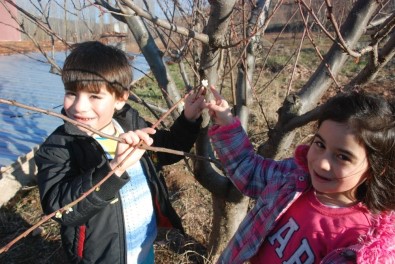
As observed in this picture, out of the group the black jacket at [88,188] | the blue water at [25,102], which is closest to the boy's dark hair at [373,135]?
the black jacket at [88,188]

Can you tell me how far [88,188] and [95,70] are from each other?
16.6 inches

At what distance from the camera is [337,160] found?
973mm

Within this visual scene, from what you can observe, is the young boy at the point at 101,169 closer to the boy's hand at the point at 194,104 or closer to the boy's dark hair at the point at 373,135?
the boy's hand at the point at 194,104

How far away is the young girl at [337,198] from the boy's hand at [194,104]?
15.7 inches

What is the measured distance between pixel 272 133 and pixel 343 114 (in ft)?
1.96

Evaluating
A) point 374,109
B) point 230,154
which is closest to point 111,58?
point 230,154

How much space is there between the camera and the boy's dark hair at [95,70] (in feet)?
3.93

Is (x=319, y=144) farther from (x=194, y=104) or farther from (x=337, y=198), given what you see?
(x=194, y=104)

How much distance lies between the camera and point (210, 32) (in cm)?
123

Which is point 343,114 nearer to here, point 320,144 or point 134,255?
point 320,144

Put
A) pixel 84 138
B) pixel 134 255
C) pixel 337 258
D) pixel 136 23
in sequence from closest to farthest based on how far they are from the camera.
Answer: pixel 337 258 → pixel 84 138 → pixel 134 255 → pixel 136 23

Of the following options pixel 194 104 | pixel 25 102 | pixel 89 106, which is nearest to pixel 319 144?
pixel 194 104

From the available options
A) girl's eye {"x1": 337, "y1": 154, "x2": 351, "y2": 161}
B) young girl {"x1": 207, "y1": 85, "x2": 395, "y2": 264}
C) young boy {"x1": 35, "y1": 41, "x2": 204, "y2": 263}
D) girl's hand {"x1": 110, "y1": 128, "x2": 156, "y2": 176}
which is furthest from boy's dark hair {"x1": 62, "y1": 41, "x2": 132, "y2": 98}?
girl's eye {"x1": 337, "y1": 154, "x2": 351, "y2": 161}

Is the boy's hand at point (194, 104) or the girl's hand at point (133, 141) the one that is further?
the boy's hand at point (194, 104)
